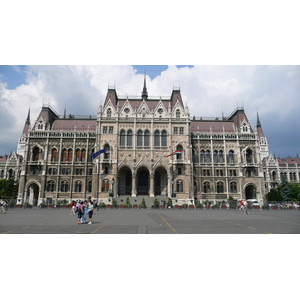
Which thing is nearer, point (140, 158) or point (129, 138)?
point (140, 158)

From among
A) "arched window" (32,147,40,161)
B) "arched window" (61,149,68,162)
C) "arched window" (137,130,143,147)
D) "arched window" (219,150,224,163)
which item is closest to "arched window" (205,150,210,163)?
"arched window" (219,150,224,163)

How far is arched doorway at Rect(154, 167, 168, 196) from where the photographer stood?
53572 millimetres

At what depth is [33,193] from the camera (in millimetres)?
57500

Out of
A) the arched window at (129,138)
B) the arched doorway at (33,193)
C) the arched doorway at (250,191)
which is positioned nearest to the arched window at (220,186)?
the arched doorway at (250,191)

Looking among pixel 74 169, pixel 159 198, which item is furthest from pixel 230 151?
pixel 74 169

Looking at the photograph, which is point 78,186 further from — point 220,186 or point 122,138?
point 220,186

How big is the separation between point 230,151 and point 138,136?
22.9m

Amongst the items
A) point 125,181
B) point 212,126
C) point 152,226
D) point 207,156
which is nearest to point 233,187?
point 207,156

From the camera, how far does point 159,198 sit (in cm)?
4944

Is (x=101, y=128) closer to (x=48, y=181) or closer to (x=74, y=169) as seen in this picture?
A: (x=74, y=169)

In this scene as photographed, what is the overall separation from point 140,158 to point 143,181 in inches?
236

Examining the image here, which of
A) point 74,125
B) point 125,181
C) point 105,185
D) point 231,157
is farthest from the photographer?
point 74,125

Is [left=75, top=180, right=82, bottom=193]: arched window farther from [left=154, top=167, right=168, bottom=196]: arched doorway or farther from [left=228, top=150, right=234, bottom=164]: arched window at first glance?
[left=228, top=150, right=234, bottom=164]: arched window

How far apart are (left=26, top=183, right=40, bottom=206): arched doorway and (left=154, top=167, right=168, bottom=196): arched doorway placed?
28538 mm
